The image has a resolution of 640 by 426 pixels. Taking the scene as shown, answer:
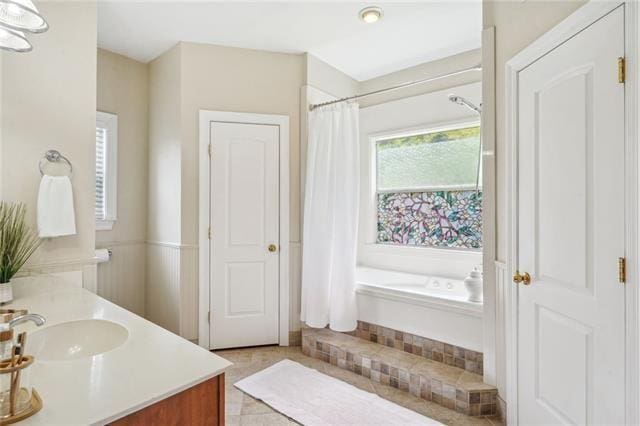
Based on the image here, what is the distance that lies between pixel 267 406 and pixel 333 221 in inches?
56.5

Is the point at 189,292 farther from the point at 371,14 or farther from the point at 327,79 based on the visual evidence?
the point at 371,14

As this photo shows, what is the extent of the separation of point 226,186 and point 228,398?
1.63m

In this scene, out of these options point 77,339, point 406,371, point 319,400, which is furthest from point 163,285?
point 406,371

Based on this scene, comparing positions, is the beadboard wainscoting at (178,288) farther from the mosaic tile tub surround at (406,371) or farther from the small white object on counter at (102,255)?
the mosaic tile tub surround at (406,371)

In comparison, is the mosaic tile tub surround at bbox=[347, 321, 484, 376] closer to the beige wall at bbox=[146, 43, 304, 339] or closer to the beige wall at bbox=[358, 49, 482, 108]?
the beige wall at bbox=[146, 43, 304, 339]

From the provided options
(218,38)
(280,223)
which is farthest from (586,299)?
(218,38)

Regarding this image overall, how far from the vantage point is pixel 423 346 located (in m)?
2.56

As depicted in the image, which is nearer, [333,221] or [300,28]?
[300,28]

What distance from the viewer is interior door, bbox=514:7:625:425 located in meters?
1.28

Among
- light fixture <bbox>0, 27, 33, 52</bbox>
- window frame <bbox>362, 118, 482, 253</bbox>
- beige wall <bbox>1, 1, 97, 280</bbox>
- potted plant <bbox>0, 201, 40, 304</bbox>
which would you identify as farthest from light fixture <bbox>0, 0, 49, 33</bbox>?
window frame <bbox>362, 118, 482, 253</bbox>

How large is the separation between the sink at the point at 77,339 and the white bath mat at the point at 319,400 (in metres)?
1.26

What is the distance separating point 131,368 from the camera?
0.89 m

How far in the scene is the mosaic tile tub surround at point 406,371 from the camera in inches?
81.7

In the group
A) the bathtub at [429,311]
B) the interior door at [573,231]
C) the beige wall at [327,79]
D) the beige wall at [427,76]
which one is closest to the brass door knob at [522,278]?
the interior door at [573,231]
